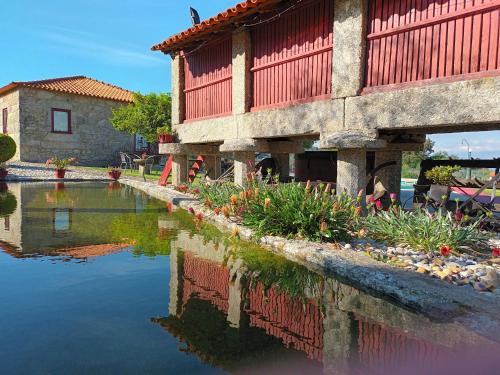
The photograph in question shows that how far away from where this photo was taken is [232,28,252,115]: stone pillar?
24.3 feet

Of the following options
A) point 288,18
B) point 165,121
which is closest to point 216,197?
point 288,18

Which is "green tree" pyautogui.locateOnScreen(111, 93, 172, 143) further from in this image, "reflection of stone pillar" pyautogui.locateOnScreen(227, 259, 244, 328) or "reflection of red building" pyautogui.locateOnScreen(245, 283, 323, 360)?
"reflection of red building" pyautogui.locateOnScreen(245, 283, 323, 360)

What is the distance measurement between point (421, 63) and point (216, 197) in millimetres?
3763

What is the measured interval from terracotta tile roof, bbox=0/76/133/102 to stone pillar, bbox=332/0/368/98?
1919 centimetres

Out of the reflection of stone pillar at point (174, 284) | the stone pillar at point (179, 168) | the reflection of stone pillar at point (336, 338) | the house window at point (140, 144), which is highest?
the house window at point (140, 144)

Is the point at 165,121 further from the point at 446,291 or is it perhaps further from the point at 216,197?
the point at 446,291

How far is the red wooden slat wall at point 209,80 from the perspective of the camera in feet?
26.6

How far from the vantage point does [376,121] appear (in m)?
5.25

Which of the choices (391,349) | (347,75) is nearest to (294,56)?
(347,75)

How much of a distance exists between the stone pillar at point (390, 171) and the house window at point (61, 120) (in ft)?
63.8

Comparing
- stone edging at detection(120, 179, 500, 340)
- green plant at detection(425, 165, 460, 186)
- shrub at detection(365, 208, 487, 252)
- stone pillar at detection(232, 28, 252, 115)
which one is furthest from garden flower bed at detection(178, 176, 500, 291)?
stone pillar at detection(232, 28, 252, 115)

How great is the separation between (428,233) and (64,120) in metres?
21.9

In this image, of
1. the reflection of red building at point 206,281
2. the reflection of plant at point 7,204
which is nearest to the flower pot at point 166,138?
the reflection of plant at point 7,204

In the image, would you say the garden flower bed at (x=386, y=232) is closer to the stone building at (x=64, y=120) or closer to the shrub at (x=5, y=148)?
the shrub at (x=5, y=148)
